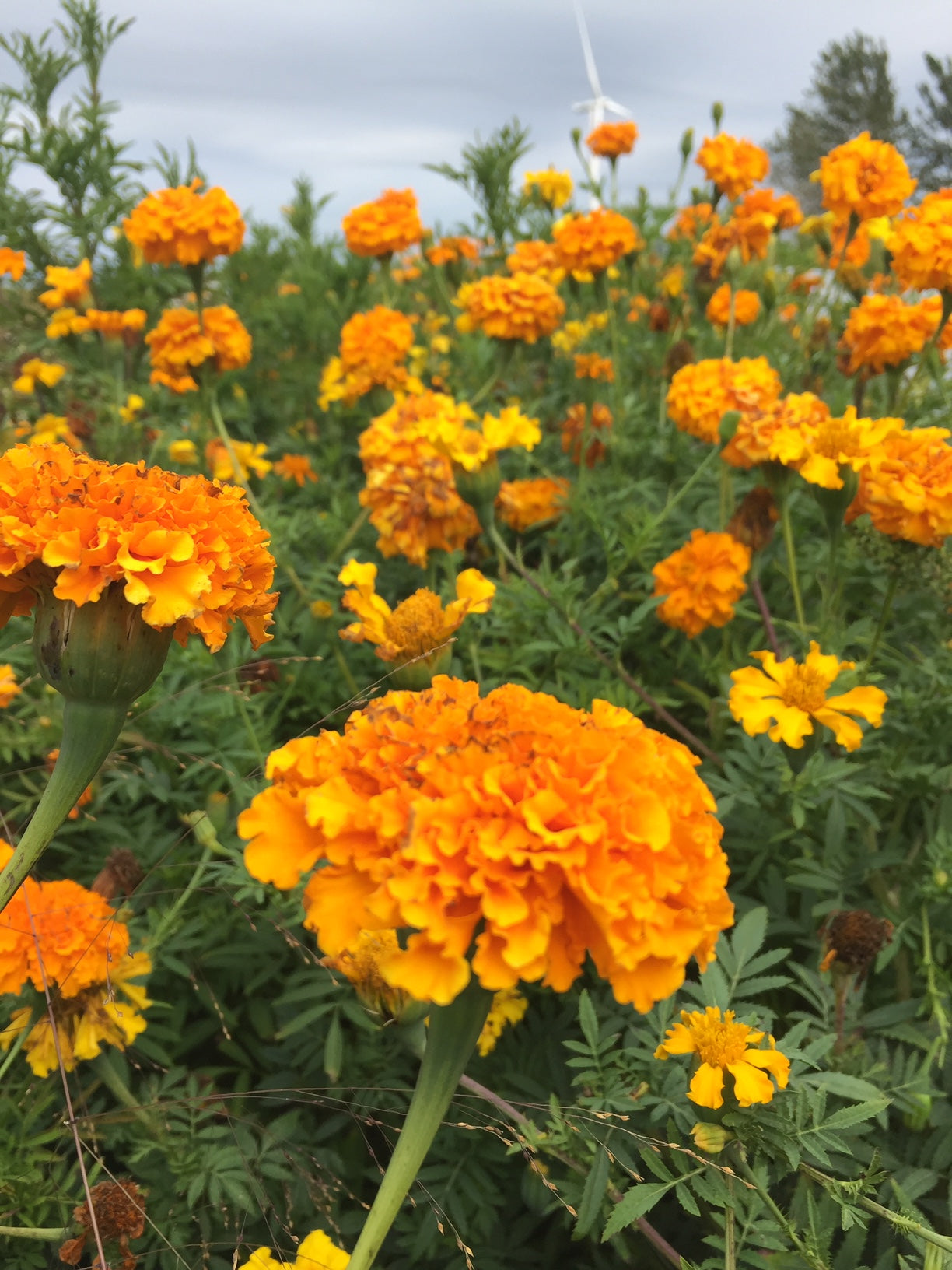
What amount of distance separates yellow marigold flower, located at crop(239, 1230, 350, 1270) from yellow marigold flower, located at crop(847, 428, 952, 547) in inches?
53.5

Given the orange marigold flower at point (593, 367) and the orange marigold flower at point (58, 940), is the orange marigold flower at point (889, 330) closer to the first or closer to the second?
the orange marigold flower at point (593, 367)

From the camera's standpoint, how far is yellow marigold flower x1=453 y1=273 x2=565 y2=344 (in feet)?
8.54

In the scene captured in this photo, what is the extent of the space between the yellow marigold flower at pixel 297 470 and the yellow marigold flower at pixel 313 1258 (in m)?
2.41

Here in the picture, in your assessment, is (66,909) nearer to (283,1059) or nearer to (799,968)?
(283,1059)

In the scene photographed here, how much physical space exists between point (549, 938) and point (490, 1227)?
84 centimetres

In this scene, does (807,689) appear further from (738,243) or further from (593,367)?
(738,243)

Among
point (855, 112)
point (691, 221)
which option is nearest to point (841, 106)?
point (855, 112)

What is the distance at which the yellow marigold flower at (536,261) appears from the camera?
9.42ft

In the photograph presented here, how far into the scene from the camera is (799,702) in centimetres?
131

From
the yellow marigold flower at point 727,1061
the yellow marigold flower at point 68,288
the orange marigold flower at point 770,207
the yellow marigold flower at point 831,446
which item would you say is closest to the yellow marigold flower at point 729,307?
the orange marigold flower at point 770,207

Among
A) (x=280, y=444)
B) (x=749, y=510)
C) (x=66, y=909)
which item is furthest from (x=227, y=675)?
(x=280, y=444)

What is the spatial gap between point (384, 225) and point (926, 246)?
6.17ft

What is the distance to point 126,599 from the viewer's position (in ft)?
2.67

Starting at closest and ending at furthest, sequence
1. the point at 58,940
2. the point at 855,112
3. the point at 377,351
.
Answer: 1. the point at 58,940
2. the point at 377,351
3. the point at 855,112
